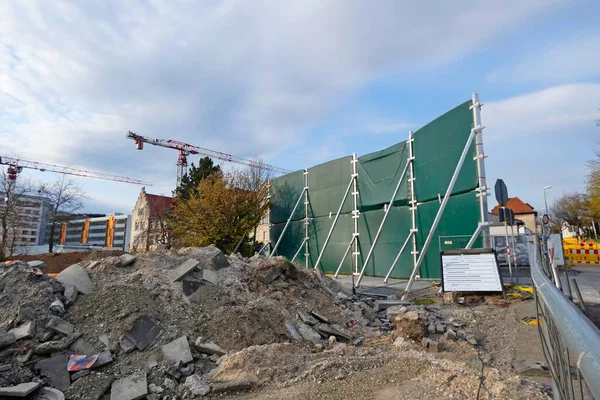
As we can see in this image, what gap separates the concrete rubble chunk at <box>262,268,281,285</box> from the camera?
27.3ft

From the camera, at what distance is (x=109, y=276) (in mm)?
7520

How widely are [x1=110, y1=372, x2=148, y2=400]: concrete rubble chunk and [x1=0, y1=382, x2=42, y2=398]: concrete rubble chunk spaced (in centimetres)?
90

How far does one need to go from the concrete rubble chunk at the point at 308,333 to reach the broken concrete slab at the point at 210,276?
2.10 meters

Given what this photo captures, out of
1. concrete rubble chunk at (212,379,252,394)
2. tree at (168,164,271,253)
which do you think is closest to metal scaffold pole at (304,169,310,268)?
tree at (168,164,271,253)

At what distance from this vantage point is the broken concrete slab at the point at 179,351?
514 cm

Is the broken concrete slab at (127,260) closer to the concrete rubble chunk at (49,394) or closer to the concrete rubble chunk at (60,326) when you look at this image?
the concrete rubble chunk at (60,326)

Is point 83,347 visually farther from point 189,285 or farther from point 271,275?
point 271,275

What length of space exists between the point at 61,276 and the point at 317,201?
1152cm

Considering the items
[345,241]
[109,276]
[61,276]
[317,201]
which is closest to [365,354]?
[109,276]

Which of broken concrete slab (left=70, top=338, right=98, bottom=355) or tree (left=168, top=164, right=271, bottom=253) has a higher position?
tree (left=168, top=164, right=271, bottom=253)

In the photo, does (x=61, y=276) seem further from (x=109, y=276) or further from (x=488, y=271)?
(x=488, y=271)

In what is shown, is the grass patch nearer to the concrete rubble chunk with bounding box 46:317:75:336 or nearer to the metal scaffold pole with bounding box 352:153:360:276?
the metal scaffold pole with bounding box 352:153:360:276

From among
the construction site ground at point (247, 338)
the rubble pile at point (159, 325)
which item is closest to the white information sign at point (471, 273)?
the construction site ground at point (247, 338)

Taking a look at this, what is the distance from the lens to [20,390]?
432 centimetres
